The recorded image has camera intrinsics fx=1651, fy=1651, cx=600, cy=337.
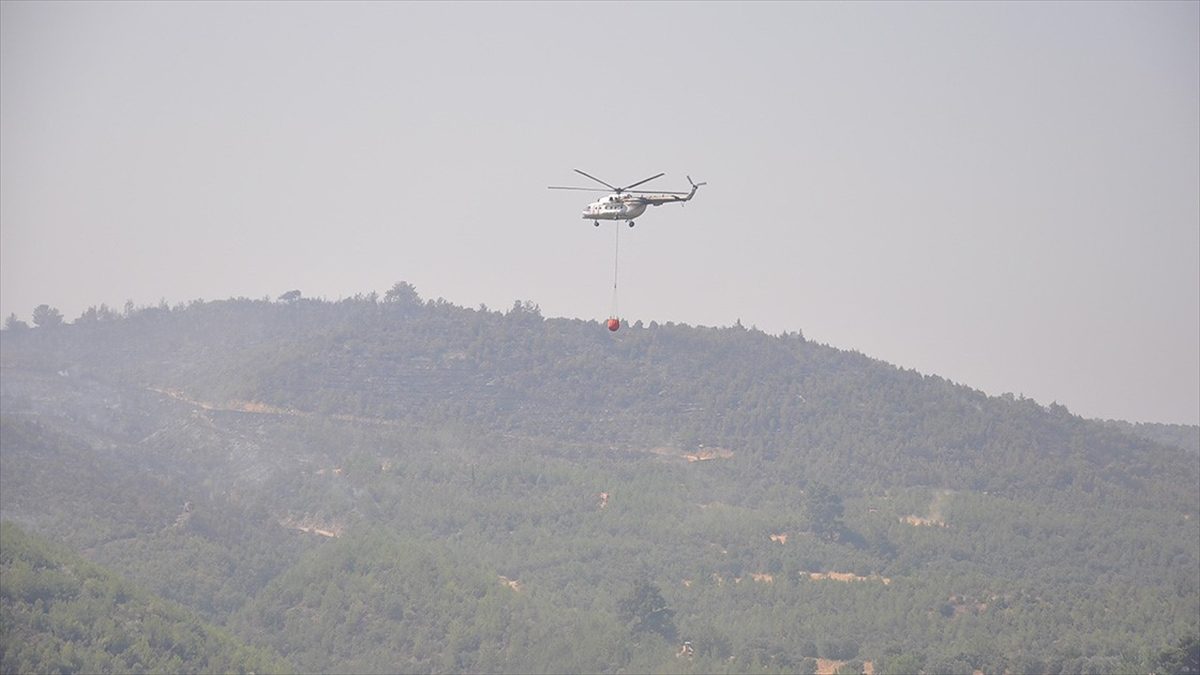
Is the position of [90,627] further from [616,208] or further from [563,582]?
[616,208]

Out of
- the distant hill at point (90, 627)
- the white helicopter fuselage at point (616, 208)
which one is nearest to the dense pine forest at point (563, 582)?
the distant hill at point (90, 627)

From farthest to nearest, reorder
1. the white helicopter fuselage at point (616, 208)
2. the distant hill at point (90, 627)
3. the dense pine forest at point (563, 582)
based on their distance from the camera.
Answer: the dense pine forest at point (563, 582) < the distant hill at point (90, 627) < the white helicopter fuselage at point (616, 208)

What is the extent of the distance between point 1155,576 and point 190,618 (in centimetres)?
10312

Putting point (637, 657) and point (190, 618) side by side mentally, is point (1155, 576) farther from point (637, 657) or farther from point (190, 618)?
point (190, 618)

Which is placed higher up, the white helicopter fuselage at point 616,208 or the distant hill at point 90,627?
the white helicopter fuselage at point 616,208

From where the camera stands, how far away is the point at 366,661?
146m

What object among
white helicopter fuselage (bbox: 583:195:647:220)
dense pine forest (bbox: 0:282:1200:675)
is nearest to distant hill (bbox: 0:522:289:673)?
dense pine forest (bbox: 0:282:1200:675)

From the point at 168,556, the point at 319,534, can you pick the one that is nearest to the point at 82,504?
the point at 168,556

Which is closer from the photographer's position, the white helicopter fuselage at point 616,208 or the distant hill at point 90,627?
the white helicopter fuselage at point 616,208

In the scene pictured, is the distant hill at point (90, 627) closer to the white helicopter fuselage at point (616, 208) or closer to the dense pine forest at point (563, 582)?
the dense pine forest at point (563, 582)

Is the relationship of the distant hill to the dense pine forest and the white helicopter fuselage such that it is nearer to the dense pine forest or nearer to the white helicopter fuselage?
the dense pine forest

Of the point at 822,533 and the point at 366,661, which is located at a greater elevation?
the point at 822,533

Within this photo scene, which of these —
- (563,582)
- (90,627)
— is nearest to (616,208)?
(90,627)

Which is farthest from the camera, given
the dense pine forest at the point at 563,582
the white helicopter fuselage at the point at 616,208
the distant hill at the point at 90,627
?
the dense pine forest at the point at 563,582
